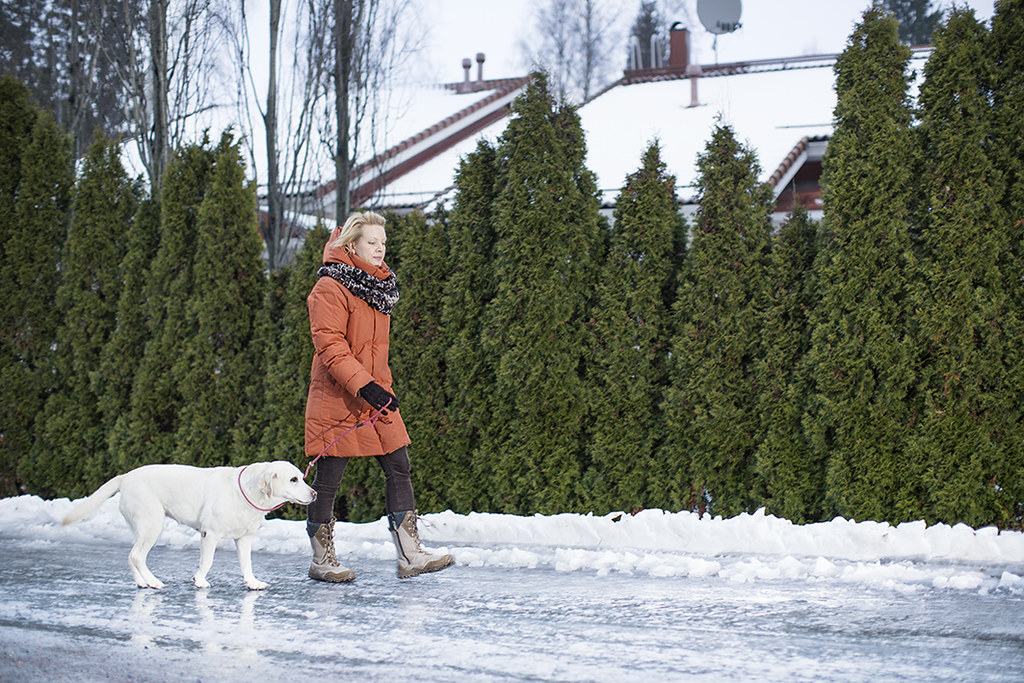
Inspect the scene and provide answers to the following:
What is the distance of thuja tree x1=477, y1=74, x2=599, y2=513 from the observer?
24.0 ft

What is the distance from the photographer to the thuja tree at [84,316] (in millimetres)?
9008

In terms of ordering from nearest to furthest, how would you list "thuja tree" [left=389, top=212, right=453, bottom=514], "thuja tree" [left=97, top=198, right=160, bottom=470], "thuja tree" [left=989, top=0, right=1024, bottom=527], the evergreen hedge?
"thuja tree" [left=989, top=0, right=1024, bottom=527] → the evergreen hedge → "thuja tree" [left=389, top=212, right=453, bottom=514] → "thuja tree" [left=97, top=198, right=160, bottom=470]

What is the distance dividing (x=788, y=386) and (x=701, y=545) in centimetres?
134

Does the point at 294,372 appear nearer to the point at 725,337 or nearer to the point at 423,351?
the point at 423,351

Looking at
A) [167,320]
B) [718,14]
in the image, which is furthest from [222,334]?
[718,14]

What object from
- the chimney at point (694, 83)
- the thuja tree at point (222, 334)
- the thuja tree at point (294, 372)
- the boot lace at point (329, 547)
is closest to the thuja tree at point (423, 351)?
the thuja tree at point (294, 372)

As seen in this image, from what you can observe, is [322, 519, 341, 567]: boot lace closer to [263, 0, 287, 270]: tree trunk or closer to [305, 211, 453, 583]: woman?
[305, 211, 453, 583]: woman

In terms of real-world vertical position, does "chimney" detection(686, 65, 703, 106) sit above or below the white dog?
above

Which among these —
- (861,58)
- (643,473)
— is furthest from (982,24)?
(643,473)

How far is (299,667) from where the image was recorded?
12.8 ft

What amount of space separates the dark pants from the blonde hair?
129 cm

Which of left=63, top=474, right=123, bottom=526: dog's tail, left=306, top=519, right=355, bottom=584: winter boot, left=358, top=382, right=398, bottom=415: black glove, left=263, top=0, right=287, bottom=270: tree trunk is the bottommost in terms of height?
left=306, top=519, right=355, bottom=584: winter boot

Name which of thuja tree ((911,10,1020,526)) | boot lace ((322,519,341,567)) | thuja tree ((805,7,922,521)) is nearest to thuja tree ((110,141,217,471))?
boot lace ((322,519,341,567))

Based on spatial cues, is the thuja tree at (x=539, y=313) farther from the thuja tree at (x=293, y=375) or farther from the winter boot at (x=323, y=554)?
the winter boot at (x=323, y=554)
